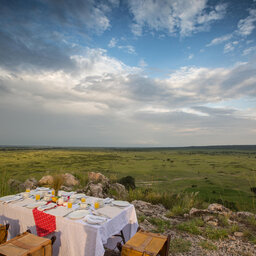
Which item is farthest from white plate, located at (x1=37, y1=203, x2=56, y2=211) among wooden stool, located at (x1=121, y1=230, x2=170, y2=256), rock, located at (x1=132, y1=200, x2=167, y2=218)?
rock, located at (x1=132, y1=200, x2=167, y2=218)

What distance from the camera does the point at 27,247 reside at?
271 cm

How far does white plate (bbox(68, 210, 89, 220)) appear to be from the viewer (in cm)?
304

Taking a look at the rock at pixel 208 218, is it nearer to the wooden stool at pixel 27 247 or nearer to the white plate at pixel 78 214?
the white plate at pixel 78 214

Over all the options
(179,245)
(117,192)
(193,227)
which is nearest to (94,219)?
(179,245)

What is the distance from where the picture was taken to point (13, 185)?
8.83 m

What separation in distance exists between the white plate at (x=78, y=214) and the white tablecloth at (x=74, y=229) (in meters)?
0.08

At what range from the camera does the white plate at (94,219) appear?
2.88 metres

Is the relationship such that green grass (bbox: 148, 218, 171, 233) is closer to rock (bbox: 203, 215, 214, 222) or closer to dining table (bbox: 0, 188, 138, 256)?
rock (bbox: 203, 215, 214, 222)

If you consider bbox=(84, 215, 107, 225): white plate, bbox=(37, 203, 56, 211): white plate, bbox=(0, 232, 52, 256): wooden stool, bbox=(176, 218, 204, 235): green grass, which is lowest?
bbox=(176, 218, 204, 235): green grass

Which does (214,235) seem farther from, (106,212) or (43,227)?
(43,227)

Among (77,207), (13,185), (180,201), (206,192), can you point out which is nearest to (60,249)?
(77,207)

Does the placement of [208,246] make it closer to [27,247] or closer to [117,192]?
[27,247]

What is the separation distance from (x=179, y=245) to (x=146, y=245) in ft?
5.72

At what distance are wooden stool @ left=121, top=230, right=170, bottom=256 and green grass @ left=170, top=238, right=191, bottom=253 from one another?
1.16m
